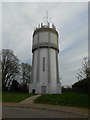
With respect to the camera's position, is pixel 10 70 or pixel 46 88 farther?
pixel 10 70

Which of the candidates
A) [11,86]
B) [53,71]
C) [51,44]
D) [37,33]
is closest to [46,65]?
[53,71]

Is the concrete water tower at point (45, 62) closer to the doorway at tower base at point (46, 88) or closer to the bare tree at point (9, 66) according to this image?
the doorway at tower base at point (46, 88)

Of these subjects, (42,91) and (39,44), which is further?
(39,44)

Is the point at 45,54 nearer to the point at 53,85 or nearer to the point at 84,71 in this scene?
the point at 53,85

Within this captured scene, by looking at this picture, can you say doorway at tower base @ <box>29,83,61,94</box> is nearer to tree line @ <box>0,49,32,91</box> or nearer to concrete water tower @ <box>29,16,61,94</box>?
concrete water tower @ <box>29,16,61,94</box>

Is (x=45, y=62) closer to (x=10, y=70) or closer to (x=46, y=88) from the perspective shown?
(x=46, y=88)

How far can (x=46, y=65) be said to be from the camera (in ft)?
157

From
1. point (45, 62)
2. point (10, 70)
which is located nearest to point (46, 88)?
point (45, 62)

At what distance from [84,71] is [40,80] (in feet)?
35.5

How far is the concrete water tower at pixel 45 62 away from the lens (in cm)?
4678

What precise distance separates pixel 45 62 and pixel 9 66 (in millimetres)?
12240

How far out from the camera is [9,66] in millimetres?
55969

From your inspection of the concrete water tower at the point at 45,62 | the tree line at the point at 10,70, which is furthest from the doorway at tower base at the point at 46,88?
the tree line at the point at 10,70

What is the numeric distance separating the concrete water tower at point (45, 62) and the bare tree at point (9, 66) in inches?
322
